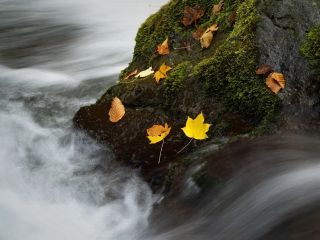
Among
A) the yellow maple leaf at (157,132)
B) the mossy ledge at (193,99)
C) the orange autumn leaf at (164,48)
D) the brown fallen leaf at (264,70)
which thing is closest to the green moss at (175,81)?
the mossy ledge at (193,99)

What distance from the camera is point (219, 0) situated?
3688mm

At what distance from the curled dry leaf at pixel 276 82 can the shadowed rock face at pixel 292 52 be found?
0.14ft

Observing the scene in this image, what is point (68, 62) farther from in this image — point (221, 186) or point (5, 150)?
point (221, 186)

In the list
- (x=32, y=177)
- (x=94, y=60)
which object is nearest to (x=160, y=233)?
(x=32, y=177)

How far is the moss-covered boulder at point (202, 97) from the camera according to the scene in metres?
2.96

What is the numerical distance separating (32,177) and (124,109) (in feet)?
2.67

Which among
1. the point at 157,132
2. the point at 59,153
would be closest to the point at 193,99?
the point at 157,132

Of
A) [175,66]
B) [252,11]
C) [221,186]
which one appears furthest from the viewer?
[175,66]

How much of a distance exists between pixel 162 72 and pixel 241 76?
0.60m

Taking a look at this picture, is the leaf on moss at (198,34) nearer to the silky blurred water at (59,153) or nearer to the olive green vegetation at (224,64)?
the olive green vegetation at (224,64)

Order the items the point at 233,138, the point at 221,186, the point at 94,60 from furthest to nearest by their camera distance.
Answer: the point at 94,60
the point at 233,138
the point at 221,186

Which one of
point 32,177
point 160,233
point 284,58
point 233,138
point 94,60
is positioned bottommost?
point 160,233

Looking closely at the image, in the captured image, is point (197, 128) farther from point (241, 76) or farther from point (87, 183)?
point (87, 183)

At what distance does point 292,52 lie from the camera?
305 centimetres
